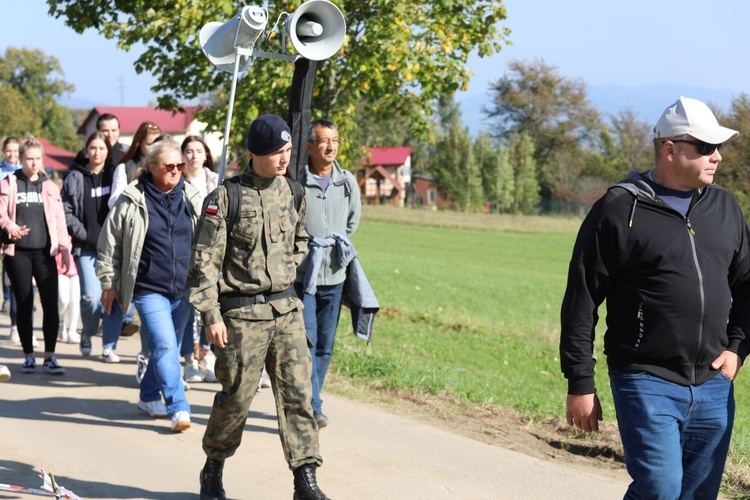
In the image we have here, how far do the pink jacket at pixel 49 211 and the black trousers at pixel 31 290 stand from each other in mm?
118

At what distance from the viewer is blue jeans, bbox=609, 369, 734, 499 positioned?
4094mm

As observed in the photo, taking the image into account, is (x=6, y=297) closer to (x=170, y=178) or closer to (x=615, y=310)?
(x=170, y=178)

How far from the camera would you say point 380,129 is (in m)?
92.2

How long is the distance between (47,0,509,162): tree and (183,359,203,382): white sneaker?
5101 millimetres

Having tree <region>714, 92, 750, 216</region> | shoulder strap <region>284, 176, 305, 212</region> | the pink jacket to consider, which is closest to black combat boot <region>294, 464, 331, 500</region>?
shoulder strap <region>284, 176, 305, 212</region>

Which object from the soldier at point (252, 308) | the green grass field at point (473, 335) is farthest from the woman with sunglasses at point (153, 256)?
the green grass field at point (473, 335)

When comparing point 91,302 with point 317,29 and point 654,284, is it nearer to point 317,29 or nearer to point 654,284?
point 317,29

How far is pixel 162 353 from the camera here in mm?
7344

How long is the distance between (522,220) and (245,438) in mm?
59720

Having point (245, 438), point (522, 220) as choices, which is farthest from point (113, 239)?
point (522, 220)

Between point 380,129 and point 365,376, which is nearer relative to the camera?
point 365,376

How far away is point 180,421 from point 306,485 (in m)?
1.90

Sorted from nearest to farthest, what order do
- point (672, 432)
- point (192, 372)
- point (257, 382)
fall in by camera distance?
point (672, 432) < point (257, 382) < point (192, 372)

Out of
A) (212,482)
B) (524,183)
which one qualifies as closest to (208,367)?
(212,482)
